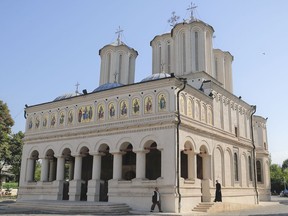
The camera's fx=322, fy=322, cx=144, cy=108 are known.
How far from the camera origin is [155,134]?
61.2 feet

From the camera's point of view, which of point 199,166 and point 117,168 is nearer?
point 117,168

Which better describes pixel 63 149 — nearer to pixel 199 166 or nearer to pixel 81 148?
pixel 81 148

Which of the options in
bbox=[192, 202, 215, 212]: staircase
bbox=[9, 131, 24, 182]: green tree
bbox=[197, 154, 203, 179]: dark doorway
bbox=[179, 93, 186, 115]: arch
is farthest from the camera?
bbox=[9, 131, 24, 182]: green tree

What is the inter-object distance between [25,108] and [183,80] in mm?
13898

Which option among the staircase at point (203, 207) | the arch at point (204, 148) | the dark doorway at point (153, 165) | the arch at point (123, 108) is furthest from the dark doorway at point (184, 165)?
the arch at point (123, 108)

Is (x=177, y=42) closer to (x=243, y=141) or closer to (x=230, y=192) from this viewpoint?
(x=243, y=141)

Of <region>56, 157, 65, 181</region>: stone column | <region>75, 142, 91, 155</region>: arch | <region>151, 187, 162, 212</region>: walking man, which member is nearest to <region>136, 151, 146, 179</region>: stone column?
<region>151, 187, 162, 212</region>: walking man

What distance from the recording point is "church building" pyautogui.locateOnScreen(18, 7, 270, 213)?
18609 mm

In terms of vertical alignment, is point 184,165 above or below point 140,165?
above

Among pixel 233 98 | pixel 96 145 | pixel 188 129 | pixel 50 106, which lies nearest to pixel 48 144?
pixel 50 106

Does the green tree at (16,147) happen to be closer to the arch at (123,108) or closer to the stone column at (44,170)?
the stone column at (44,170)

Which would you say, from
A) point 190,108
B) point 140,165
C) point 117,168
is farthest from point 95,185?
point 190,108

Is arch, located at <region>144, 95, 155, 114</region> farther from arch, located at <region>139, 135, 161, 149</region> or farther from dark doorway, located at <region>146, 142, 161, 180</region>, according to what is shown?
dark doorway, located at <region>146, 142, 161, 180</region>

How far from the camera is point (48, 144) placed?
935 inches
